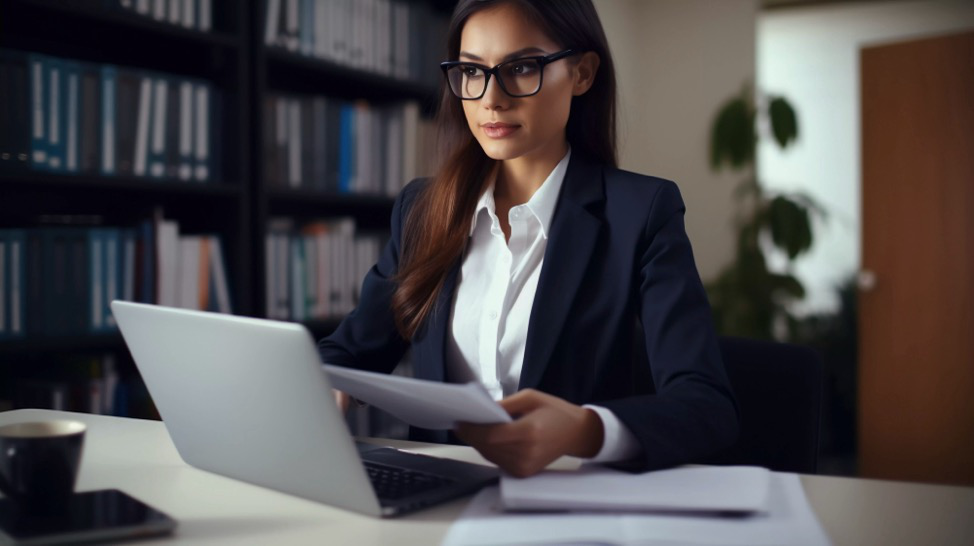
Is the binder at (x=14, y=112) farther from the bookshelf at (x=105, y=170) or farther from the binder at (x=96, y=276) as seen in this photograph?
the binder at (x=96, y=276)

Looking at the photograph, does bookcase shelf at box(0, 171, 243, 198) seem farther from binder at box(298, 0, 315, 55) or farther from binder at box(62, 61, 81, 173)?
binder at box(298, 0, 315, 55)

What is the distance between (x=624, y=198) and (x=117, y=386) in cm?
144

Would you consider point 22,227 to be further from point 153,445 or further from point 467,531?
point 467,531

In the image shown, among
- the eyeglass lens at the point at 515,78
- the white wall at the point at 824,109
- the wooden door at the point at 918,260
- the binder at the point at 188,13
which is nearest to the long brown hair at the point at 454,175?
the eyeglass lens at the point at 515,78

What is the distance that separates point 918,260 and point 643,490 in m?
2.90

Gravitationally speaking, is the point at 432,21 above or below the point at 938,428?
above

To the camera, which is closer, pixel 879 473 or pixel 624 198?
pixel 624 198

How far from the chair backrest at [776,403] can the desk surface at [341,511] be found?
12.7 inches

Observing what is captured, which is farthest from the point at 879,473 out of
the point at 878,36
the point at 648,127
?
the point at 878,36

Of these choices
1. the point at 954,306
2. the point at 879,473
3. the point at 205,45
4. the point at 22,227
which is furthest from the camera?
the point at 879,473

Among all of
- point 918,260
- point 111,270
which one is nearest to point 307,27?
point 111,270

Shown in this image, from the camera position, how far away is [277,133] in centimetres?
242

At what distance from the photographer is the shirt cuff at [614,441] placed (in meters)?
0.88

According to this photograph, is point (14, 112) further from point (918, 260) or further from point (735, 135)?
point (918, 260)
